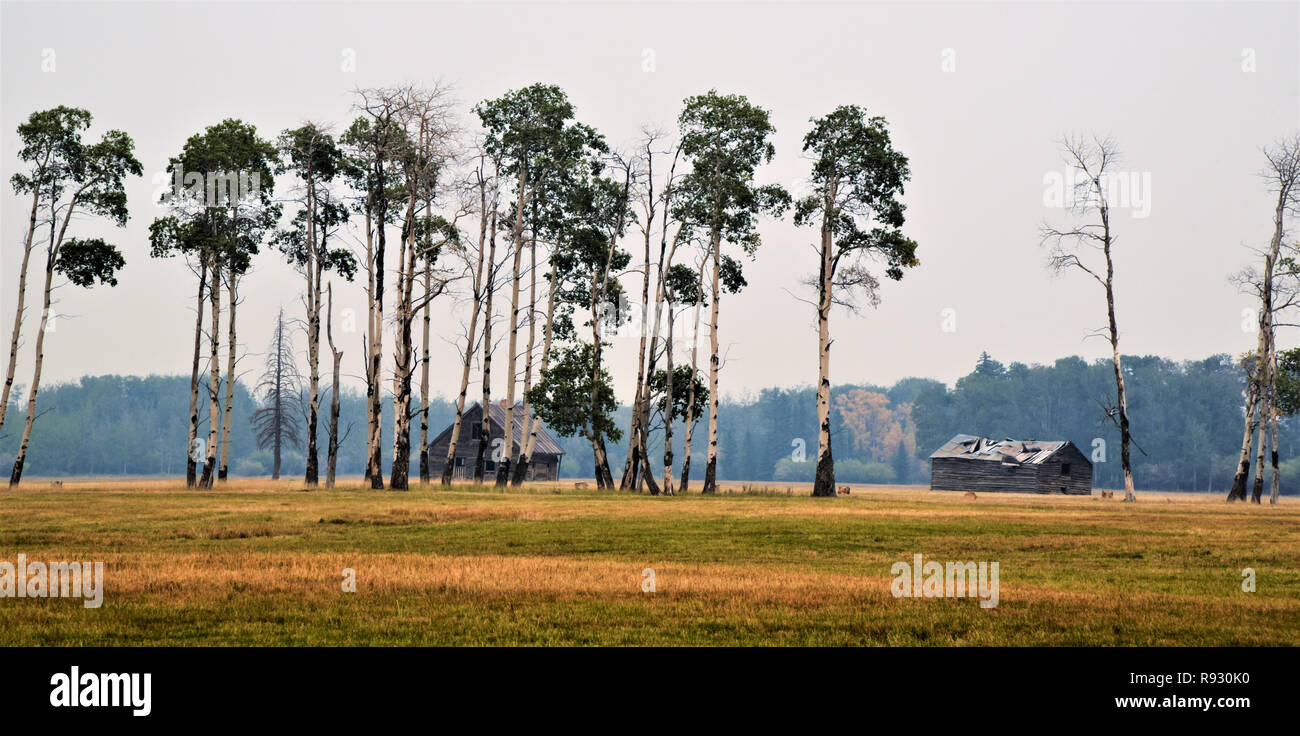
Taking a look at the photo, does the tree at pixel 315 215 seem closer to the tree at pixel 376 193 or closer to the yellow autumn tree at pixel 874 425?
the tree at pixel 376 193

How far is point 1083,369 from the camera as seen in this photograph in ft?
538

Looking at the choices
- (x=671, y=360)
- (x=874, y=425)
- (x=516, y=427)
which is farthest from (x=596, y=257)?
(x=874, y=425)

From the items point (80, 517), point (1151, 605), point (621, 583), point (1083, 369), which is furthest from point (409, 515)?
point (1083, 369)

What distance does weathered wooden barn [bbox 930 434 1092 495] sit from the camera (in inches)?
3752

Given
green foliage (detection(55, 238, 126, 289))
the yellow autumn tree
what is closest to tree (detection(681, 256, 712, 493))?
green foliage (detection(55, 238, 126, 289))

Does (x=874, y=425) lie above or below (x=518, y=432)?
above

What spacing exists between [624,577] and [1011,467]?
8568 centimetres

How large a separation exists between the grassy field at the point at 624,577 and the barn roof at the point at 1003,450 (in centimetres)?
6398

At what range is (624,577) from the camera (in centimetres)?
1769

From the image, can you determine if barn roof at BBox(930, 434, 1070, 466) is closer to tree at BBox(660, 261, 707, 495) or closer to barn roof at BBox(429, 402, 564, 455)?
barn roof at BBox(429, 402, 564, 455)

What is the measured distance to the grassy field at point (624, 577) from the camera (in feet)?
41.7

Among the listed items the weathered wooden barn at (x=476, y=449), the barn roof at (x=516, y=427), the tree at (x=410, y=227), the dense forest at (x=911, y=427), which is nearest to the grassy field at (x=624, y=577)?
Answer: the tree at (x=410, y=227)

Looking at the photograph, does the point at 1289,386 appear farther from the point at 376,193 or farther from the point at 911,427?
the point at 911,427

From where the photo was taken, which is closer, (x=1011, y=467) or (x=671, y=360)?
(x=671, y=360)
